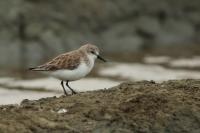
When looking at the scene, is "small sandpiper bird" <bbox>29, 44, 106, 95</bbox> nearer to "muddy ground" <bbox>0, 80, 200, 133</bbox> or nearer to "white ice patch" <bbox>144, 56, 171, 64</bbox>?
"muddy ground" <bbox>0, 80, 200, 133</bbox>

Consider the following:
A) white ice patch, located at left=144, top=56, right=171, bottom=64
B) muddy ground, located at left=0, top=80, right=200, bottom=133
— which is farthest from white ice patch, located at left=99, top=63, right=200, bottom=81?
muddy ground, located at left=0, top=80, right=200, bottom=133

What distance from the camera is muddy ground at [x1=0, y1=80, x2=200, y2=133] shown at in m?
8.42

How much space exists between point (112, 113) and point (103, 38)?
44.8 ft

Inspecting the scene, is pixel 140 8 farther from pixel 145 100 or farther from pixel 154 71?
pixel 145 100

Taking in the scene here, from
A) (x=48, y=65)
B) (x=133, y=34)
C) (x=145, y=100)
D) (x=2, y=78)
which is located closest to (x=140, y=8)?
(x=133, y=34)

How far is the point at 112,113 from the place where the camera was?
28.5 feet

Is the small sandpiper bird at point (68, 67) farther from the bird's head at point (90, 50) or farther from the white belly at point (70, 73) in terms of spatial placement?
the bird's head at point (90, 50)

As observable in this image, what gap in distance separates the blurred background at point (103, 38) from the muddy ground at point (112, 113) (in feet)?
26.4

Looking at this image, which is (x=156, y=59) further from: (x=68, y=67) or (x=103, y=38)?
(x=68, y=67)

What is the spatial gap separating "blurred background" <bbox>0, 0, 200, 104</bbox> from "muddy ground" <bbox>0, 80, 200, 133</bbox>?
8.06 metres

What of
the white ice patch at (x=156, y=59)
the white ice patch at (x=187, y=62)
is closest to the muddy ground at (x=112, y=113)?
the white ice patch at (x=187, y=62)

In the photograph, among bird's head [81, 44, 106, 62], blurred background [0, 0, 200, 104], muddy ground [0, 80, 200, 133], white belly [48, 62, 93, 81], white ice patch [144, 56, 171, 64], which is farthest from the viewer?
white ice patch [144, 56, 171, 64]

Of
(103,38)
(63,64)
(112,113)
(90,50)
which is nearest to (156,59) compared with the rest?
(103,38)

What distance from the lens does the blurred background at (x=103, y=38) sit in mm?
19219
